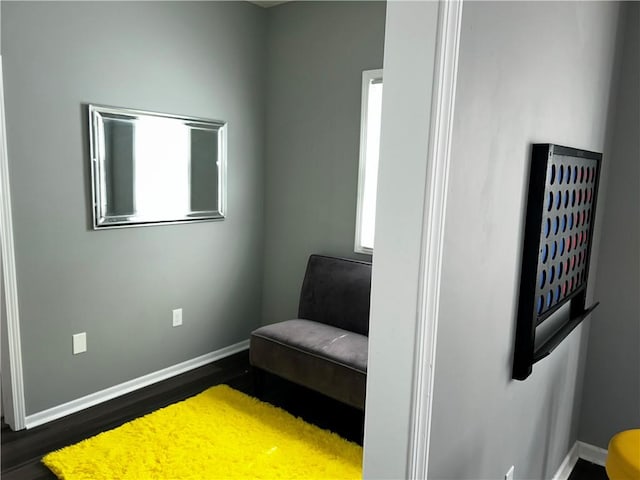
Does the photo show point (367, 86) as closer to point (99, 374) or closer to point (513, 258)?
point (513, 258)

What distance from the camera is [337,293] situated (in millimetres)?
3229

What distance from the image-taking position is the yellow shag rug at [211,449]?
2309 millimetres

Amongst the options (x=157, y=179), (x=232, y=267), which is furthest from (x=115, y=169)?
(x=232, y=267)

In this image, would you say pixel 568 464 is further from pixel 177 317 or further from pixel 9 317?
pixel 9 317

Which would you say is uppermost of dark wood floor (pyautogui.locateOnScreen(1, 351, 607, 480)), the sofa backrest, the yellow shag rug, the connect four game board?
the connect four game board

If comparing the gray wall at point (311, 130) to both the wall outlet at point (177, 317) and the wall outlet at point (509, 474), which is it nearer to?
the wall outlet at point (177, 317)

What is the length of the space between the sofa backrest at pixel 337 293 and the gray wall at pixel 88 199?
69cm

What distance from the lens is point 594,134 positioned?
6.79 feet

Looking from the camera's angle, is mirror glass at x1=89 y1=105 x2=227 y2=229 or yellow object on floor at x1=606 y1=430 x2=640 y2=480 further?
mirror glass at x1=89 y1=105 x2=227 y2=229

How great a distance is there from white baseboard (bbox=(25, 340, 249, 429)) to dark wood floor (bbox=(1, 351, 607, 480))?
42 millimetres

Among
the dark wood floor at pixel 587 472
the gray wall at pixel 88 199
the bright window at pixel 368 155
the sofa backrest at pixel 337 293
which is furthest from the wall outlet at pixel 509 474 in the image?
the gray wall at pixel 88 199

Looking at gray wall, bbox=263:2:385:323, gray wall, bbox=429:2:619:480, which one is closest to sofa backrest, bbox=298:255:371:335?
gray wall, bbox=263:2:385:323

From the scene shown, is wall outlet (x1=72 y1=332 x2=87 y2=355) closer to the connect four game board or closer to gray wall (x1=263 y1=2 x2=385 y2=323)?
gray wall (x1=263 y1=2 x2=385 y2=323)

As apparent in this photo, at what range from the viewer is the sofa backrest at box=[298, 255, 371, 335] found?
10.2 ft
